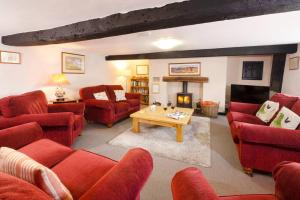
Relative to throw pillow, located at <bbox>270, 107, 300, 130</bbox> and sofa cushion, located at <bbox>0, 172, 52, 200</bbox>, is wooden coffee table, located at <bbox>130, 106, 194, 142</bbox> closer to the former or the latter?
throw pillow, located at <bbox>270, 107, 300, 130</bbox>

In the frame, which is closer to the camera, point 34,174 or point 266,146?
point 34,174

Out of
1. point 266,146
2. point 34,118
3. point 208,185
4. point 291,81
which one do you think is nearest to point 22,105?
point 34,118

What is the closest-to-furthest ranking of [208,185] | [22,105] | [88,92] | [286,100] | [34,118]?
[208,185] < [34,118] < [22,105] < [286,100] < [88,92]

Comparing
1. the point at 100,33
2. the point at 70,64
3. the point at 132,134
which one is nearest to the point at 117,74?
the point at 70,64

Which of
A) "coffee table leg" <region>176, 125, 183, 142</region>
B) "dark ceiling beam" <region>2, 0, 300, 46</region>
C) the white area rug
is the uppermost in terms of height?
"dark ceiling beam" <region>2, 0, 300, 46</region>

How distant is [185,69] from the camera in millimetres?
5234

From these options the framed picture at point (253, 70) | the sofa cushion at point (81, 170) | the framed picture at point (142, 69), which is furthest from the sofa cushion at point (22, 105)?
the framed picture at point (253, 70)

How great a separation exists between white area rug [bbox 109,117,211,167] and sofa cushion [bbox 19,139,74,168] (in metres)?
1.23

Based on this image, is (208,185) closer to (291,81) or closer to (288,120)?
(288,120)

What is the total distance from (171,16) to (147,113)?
218 centimetres

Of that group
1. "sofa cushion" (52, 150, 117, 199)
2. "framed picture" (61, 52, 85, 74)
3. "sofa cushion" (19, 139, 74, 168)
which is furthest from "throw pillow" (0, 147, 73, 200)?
"framed picture" (61, 52, 85, 74)

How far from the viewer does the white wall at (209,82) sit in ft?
15.9

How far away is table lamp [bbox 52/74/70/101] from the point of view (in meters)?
3.53

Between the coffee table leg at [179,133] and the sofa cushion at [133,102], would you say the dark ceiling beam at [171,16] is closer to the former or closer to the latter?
the coffee table leg at [179,133]
